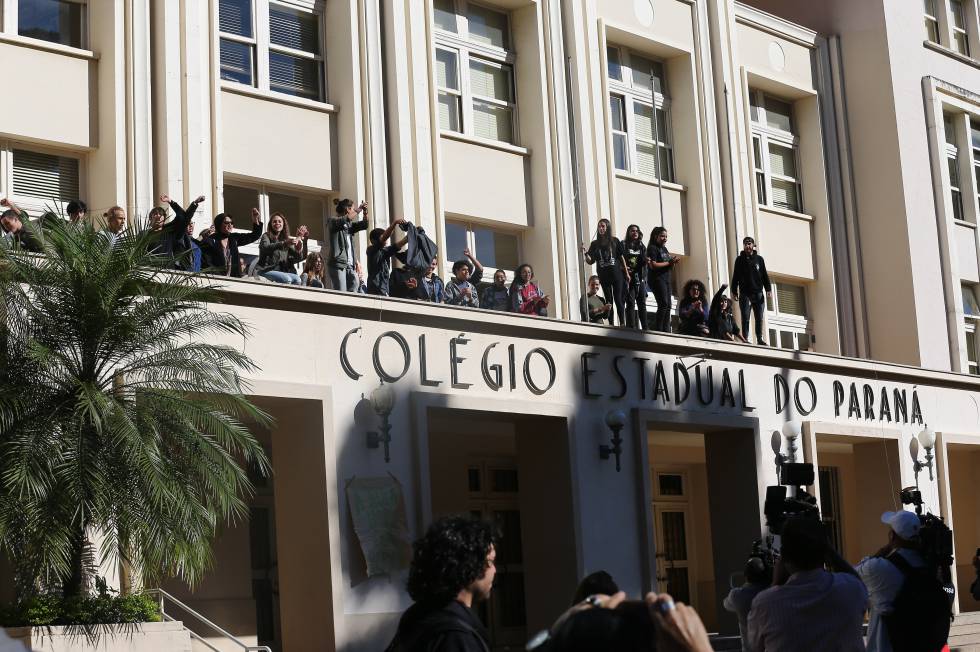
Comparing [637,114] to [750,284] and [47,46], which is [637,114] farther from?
[47,46]

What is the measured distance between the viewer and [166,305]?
12.5m

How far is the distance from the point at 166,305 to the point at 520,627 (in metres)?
11.4

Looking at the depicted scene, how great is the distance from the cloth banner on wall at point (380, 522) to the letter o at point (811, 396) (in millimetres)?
8165

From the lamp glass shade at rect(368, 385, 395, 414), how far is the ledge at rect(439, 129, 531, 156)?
6.37m

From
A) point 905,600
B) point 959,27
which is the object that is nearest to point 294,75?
point 905,600

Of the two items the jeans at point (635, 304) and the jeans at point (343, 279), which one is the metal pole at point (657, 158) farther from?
the jeans at point (343, 279)

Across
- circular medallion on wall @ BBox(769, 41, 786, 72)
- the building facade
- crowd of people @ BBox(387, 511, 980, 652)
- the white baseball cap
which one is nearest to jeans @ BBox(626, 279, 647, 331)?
the building facade

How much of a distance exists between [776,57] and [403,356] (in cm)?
1422

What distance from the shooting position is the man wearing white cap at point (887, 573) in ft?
27.2

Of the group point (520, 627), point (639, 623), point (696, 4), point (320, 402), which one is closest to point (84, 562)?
point (320, 402)

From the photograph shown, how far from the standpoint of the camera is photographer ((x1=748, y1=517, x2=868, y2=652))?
6383 mm

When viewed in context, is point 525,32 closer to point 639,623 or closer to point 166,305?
point 166,305

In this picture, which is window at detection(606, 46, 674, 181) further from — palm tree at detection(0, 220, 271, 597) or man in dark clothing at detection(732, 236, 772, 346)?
palm tree at detection(0, 220, 271, 597)

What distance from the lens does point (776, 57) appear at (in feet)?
91.5
